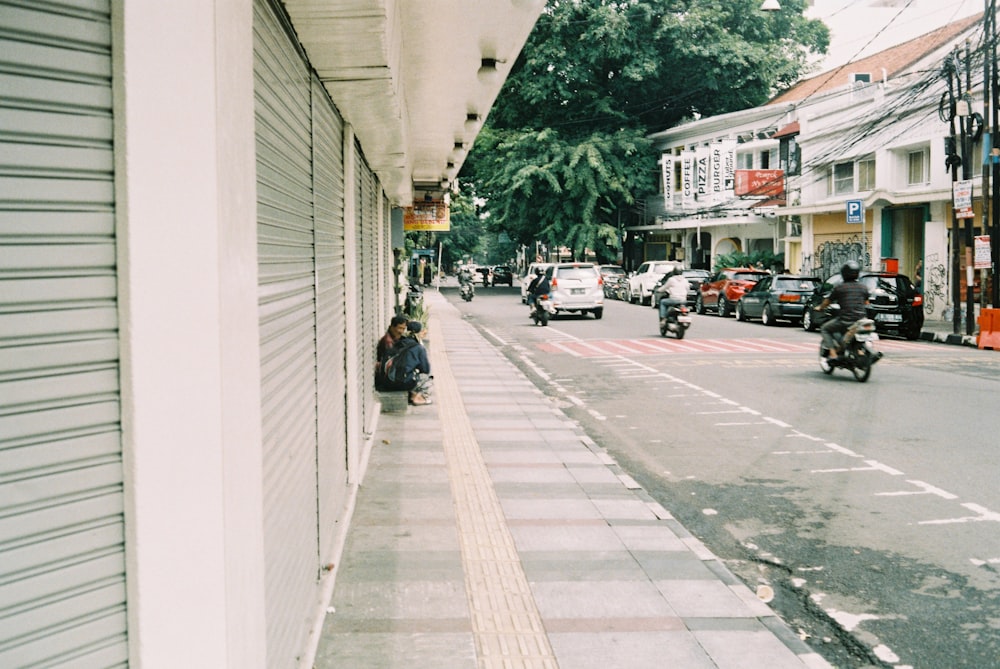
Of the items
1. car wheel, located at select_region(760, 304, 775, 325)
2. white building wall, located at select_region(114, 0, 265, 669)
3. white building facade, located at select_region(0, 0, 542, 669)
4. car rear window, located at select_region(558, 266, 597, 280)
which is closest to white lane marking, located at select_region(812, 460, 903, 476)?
white building facade, located at select_region(0, 0, 542, 669)

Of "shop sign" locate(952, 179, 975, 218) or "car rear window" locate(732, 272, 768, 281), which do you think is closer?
"shop sign" locate(952, 179, 975, 218)

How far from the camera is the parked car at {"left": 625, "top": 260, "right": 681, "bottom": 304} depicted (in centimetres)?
3725

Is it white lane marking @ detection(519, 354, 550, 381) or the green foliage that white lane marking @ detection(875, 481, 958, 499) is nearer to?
white lane marking @ detection(519, 354, 550, 381)

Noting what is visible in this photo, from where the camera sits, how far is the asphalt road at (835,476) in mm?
5148

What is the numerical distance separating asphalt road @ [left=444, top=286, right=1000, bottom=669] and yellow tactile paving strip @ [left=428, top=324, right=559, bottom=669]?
1.39m

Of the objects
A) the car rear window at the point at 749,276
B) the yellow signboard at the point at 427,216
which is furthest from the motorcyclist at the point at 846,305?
the car rear window at the point at 749,276

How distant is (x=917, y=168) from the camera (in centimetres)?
2898

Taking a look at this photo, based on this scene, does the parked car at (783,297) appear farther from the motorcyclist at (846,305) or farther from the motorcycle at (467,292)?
the motorcycle at (467,292)

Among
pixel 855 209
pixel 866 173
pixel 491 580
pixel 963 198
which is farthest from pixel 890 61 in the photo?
pixel 491 580

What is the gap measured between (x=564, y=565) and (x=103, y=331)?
4.05 m

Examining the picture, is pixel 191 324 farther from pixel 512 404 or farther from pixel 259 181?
pixel 512 404

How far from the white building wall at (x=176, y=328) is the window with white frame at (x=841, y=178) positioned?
3249 centimetres

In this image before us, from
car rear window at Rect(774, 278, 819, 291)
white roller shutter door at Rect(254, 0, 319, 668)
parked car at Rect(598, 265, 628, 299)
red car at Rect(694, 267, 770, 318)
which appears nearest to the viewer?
white roller shutter door at Rect(254, 0, 319, 668)

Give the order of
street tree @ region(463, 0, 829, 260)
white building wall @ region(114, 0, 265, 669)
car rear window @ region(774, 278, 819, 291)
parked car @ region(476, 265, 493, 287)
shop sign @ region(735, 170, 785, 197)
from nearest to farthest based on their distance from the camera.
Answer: white building wall @ region(114, 0, 265, 669), car rear window @ region(774, 278, 819, 291), shop sign @ region(735, 170, 785, 197), street tree @ region(463, 0, 829, 260), parked car @ region(476, 265, 493, 287)
